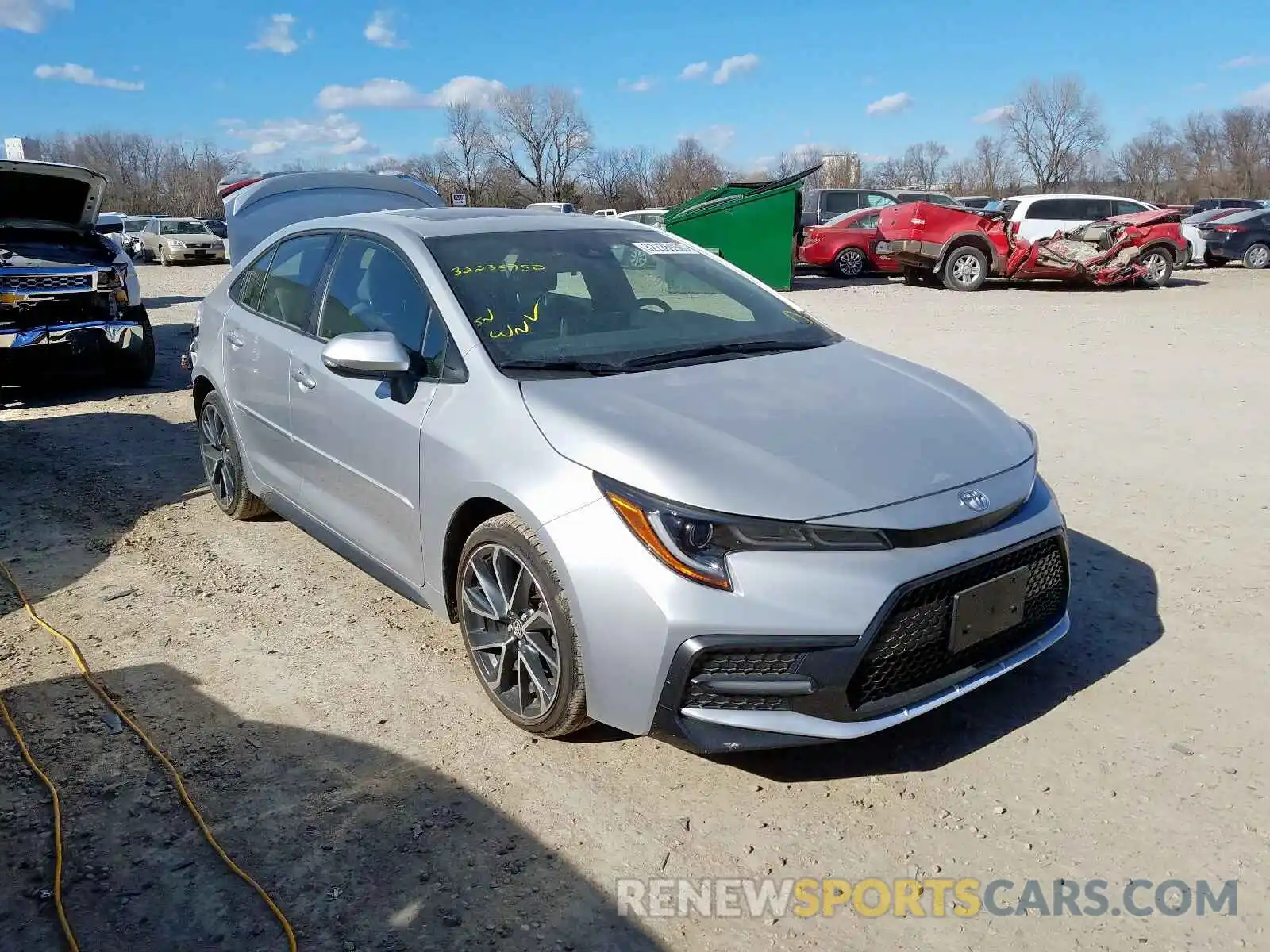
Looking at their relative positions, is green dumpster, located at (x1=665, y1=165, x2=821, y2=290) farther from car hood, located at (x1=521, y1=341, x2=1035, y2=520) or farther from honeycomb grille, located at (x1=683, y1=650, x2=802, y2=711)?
honeycomb grille, located at (x1=683, y1=650, x2=802, y2=711)

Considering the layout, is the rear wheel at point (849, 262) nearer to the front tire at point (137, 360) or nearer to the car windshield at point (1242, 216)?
the car windshield at point (1242, 216)

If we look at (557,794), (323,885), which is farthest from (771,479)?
(323,885)

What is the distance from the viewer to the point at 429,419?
3445 mm

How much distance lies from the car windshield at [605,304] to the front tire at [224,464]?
1973 millimetres

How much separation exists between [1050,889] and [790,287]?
17193 millimetres

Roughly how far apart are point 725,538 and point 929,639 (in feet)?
2.17

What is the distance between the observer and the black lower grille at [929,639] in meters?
2.72

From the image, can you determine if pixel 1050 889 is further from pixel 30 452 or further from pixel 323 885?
pixel 30 452

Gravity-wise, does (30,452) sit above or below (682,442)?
below

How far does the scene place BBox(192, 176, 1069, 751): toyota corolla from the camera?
2688 mm

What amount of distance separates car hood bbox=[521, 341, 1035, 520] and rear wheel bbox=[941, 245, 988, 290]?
1560 centimetres

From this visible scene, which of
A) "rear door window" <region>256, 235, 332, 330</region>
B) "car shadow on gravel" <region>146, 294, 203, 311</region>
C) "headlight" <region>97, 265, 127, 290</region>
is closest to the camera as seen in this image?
"rear door window" <region>256, 235, 332, 330</region>

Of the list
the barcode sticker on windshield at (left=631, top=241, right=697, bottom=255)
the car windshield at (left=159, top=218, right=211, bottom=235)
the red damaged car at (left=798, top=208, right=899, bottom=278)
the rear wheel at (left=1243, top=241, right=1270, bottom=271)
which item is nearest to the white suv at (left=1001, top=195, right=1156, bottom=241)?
the red damaged car at (left=798, top=208, right=899, bottom=278)

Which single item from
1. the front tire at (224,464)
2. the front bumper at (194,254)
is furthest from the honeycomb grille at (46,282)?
the front bumper at (194,254)
